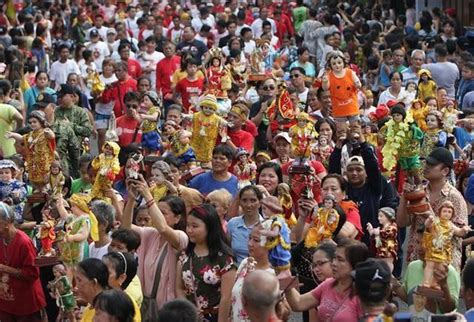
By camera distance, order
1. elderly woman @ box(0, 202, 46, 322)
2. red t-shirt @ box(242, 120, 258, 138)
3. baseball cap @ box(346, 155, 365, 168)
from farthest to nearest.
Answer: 1. red t-shirt @ box(242, 120, 258, 138)
2. baseball cap @ box(346, 155, 365, 168)
3. elderly woman @ box(0, 202, 46, 322)

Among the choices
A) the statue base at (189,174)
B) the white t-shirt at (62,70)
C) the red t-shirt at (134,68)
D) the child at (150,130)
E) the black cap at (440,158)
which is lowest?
the red t-shirt at (134,68)

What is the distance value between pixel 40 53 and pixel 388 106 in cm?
791

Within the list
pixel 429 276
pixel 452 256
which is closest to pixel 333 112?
pixel 452 256

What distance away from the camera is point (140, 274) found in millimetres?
9977

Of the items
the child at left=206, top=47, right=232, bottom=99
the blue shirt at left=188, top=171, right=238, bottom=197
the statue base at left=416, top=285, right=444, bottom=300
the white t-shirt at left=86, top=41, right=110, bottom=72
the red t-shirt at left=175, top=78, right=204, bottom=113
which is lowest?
the white t-shirt at left=86, top=41, right=110, bottom=72

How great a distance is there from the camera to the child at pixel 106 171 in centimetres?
1200

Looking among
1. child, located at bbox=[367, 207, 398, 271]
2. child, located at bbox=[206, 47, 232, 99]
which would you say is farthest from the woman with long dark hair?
child, located at bbox=[206, 47, 232, 99]

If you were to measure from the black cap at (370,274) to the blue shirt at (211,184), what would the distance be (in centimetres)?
439

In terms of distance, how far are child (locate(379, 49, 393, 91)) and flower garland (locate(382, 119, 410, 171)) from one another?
8.07 meters

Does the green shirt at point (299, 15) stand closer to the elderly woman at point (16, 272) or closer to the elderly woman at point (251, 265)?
the elderly woman at point (16, 272)

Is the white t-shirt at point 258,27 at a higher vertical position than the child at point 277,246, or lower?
lower

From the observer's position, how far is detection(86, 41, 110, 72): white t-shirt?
23.5m

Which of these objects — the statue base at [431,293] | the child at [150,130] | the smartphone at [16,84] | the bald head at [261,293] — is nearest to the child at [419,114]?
the child at [150,130]

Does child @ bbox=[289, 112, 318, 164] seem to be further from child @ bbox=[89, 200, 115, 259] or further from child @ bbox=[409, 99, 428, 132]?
child @ bbox=[89, 200, 115, 259]
